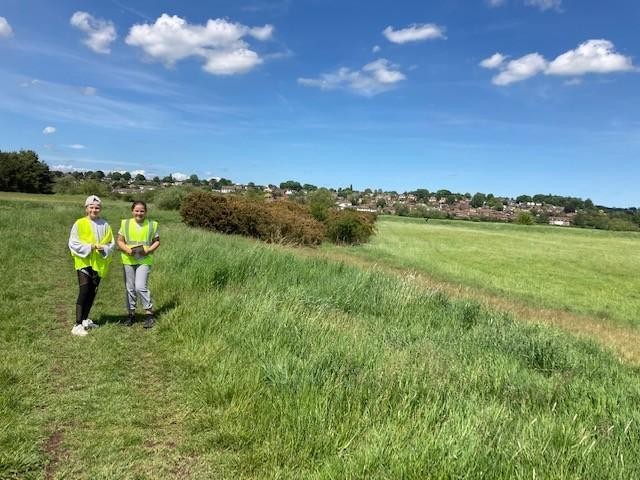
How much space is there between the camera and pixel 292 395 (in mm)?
4418

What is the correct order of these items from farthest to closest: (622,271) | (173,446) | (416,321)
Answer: (622,271)
(416,321)
(173,446)

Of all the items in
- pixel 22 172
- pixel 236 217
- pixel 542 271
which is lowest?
pixel 542 271

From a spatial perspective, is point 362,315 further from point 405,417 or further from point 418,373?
point 405,417

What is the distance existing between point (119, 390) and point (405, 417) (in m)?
2.78

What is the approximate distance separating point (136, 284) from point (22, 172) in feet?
251

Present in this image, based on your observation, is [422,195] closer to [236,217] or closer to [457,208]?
[457,208]

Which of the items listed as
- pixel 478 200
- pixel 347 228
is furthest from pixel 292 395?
pixel 478 200

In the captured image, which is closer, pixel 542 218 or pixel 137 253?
pixel 137 253

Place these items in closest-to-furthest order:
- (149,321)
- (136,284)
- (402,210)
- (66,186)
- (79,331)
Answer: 1. (79,331)
2. (149,321)
3. (136,284)
4. (66,186)
5. (402,210)

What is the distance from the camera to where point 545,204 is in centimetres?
15975

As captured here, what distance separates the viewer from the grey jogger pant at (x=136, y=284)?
721 cm

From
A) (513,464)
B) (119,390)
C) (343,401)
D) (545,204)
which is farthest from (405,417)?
(545,204)

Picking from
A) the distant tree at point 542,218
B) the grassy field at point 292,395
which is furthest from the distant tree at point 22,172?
the distant tree at point 542,218

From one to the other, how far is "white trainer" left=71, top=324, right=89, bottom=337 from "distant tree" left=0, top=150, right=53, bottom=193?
75.2 metres
